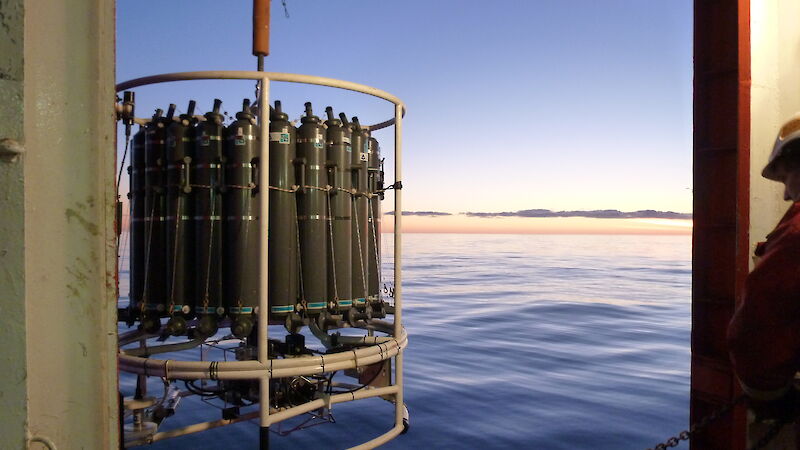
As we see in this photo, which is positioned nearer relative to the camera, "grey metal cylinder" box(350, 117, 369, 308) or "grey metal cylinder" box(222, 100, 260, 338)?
"grey metal cylinder" box(222, 100, 260, 338)

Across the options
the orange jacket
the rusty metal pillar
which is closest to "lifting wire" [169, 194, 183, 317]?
the rusty metal pillar

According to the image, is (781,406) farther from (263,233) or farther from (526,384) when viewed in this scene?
(526,384)

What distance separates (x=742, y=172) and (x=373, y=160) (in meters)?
4.41

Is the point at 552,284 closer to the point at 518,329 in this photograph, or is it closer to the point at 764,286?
the point at 518,329

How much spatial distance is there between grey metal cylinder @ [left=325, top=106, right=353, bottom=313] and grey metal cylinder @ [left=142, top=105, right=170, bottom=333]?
1855 millimetres

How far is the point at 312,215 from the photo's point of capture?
671 cm

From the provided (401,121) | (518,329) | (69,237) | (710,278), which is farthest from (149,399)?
(518,329)

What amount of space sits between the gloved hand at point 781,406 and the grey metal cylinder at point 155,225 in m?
5.69

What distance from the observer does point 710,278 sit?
185 inches

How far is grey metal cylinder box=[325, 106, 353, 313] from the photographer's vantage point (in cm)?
692

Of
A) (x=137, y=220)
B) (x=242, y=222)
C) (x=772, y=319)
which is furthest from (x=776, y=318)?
(x=137, y=220)

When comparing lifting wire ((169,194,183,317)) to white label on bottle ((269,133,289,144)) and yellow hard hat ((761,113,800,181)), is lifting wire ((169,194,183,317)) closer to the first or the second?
white label on bottle ((269,133,289,144))

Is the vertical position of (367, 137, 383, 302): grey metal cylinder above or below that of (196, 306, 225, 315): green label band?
above

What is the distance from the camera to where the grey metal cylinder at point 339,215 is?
22.7 ft
